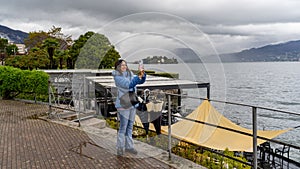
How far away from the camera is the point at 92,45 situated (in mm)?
5867

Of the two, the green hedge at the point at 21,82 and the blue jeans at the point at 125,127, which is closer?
the blue jeans at the point at 125,127

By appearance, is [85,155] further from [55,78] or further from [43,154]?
[55,78]

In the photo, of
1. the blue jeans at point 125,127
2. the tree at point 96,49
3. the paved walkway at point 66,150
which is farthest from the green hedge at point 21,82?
the blue jeans at point 125,127

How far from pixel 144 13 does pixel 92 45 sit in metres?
1.72

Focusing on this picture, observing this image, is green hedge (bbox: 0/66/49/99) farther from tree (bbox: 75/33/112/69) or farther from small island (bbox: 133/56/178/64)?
small island (bbox: 133/56/178/64)

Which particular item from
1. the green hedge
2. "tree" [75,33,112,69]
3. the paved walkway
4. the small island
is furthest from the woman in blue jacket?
the green hedge

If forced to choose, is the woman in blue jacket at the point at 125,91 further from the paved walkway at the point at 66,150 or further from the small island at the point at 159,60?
the small island at the point at 159,60

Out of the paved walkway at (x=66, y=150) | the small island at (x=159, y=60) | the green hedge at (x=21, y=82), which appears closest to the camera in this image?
the paved walkway at (x=66, y=150)

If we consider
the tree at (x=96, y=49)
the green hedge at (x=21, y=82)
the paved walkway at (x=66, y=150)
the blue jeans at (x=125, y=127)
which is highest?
the tree at (x=96, y=49)

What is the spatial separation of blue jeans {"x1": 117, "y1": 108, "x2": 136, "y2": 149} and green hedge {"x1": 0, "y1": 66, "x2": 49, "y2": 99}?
319 inches

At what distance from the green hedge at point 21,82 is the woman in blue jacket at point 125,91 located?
812 cm

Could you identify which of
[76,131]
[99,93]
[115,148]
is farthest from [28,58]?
[115,148]

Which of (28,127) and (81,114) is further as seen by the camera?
(81,114)

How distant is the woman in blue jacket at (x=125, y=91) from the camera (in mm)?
3791
